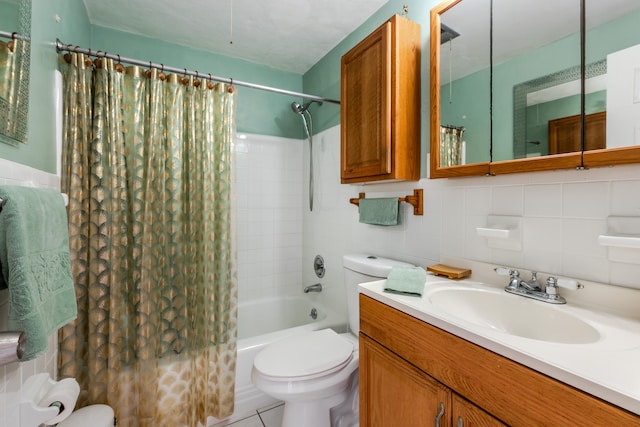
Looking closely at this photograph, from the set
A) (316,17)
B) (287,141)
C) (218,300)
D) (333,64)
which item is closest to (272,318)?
(218,300)

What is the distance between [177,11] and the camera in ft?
5.60

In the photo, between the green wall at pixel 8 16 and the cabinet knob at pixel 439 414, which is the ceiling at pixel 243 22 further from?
the cabinet knob at pixel 439 414

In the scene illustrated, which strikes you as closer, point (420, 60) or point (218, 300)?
point (420, 60)

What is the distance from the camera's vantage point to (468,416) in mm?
692

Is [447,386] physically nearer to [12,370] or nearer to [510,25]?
[12,370]

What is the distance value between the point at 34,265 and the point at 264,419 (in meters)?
1.48

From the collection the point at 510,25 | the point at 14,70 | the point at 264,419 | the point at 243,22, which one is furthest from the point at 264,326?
the point at 510,25

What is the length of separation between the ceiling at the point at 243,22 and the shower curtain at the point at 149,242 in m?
0.53

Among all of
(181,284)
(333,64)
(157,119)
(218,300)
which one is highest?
(333,64)

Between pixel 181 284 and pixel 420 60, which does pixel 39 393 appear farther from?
pixel 420 60

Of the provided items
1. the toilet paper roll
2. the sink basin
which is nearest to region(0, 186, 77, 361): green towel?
the toilet paper roll

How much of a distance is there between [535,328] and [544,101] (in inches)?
29.5

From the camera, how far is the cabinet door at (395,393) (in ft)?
2.54

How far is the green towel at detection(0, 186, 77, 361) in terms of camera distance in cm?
58
